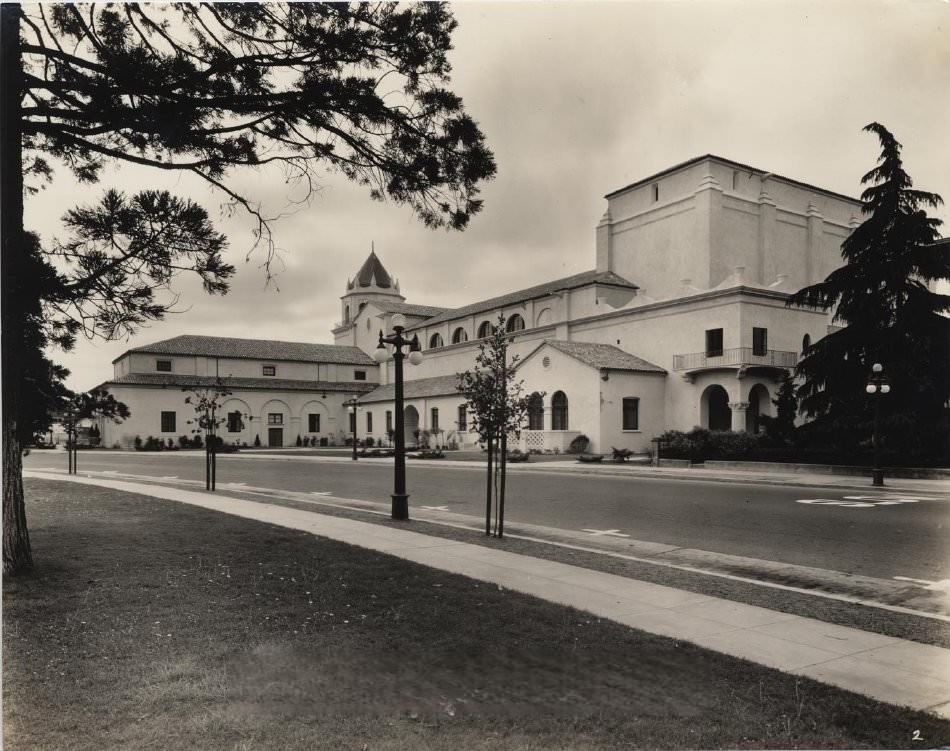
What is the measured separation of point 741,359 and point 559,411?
10.9 metres

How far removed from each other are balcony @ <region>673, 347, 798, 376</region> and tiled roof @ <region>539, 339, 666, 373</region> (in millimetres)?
2420

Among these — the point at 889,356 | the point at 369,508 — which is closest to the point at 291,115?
the point at 369,508

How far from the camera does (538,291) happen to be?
5047 centimetres

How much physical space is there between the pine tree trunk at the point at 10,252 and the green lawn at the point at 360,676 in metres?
0.74

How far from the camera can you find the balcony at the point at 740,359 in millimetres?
34750

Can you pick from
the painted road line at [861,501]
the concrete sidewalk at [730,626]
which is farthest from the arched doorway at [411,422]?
the concrete sidewalk at [730,626]

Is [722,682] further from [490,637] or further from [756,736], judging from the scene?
[490,637]

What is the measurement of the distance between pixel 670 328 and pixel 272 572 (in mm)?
34552

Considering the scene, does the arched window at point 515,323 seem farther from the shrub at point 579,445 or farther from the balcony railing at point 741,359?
the balcony railing at point 741,359

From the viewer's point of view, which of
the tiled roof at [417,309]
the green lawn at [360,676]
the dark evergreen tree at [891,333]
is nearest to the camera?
the green lawn at [360,676]

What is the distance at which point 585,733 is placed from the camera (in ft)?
14.0

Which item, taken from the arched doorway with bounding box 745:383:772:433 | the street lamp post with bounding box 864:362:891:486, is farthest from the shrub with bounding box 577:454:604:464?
the street lamp post with bounding box 864:362:891:486

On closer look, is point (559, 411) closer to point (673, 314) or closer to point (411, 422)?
point (673, 314)

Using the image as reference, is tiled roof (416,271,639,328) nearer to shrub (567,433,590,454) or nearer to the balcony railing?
the balcony railing
